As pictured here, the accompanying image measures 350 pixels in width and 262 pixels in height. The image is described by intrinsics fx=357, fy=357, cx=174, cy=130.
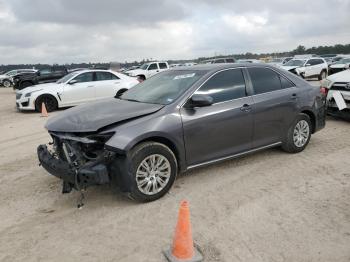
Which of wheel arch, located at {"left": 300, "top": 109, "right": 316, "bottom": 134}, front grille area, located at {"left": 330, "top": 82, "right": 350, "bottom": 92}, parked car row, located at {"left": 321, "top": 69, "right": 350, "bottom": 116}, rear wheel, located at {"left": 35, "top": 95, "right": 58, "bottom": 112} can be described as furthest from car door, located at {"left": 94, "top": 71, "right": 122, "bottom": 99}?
wheel arch, located at {"left": 300, "top": 109, "right": 316, "bottom": 134}

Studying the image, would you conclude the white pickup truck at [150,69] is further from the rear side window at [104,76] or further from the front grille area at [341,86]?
the front grille area at [341,86]

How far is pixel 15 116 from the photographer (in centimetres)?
1293

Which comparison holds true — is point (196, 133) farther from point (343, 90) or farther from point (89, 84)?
point (89, 84)

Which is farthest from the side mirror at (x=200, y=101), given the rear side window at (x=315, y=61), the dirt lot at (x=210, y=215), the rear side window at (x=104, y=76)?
the rear side window at (x=315, y=61)

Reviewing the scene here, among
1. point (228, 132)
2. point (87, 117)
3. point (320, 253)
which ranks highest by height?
point (87, 117)

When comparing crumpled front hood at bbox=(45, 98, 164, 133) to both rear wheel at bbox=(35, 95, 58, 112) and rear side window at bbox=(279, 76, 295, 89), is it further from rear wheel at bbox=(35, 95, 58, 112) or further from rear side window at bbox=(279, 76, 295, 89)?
rear wheel at bbox=(35, 95, 58, 112)

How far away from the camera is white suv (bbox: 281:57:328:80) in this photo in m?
24.5

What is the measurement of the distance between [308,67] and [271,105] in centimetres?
2093

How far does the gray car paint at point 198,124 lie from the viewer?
4422 mm

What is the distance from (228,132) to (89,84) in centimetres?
957

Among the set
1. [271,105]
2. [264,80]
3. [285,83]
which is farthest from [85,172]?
[285,83]

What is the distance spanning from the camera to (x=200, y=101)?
15.6ft

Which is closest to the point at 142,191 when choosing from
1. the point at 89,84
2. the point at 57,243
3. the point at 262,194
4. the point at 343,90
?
the point at 57,243

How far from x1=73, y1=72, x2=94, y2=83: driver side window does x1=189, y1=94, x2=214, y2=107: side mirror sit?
9634 millimetres
